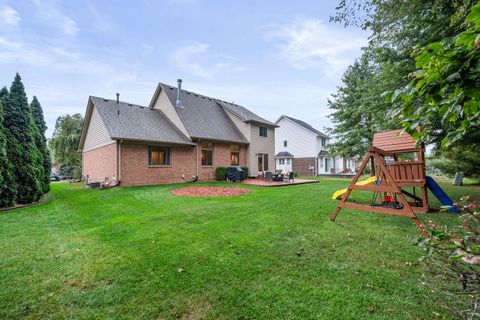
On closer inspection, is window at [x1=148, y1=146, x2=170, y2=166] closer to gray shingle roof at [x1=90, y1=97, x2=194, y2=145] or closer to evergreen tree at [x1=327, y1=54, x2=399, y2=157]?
gray shingle roof at [x1=90, y1=97, x2=194, y2=145]

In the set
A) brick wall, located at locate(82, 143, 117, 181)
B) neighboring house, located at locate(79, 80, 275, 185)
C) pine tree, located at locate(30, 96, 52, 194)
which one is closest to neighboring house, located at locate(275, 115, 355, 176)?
neighboring house, located at locate(79, 80, 275, 185)

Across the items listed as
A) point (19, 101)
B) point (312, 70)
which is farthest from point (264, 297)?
point (312, 70)

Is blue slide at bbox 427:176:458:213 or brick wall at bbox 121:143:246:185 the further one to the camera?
brick wall at bbox 121:143:246:185

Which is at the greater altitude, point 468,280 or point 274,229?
point 468,280

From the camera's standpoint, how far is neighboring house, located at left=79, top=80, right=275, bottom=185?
1311 cm

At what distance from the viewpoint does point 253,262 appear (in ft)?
10.3

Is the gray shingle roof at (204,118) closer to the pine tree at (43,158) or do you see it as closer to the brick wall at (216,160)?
the brick wall at (216,160)

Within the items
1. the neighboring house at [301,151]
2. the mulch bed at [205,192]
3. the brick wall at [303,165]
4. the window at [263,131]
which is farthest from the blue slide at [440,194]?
the brick wall at [303,165]


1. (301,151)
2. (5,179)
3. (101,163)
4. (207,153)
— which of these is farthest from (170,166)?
(301,151)

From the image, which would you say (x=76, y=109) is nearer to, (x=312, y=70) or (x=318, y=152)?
(x=312, y=70)

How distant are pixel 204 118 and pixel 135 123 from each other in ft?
17.4

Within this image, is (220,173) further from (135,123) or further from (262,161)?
(135,123)

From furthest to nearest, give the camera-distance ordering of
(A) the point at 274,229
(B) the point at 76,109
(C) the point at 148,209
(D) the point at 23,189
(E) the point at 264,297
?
(B) the point at 76,109 < (D) the point at 23,189 < (C) the point at 148,209 < (A) the point at 274,229 < (E) the point at 264,297

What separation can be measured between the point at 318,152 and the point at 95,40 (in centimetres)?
2528
